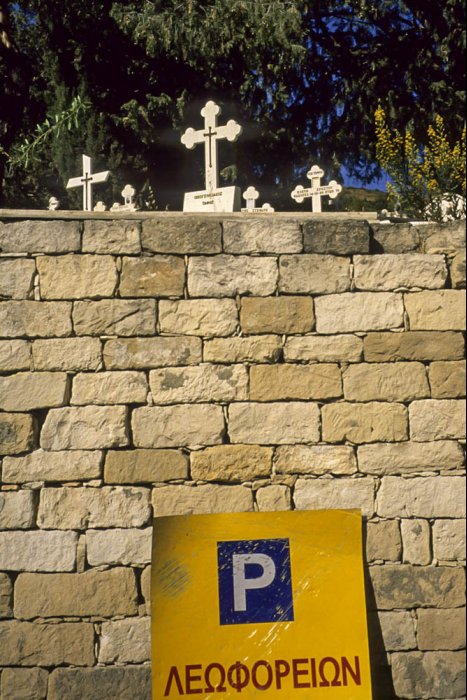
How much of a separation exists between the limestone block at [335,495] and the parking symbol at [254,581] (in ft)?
0.79

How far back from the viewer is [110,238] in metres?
3.65

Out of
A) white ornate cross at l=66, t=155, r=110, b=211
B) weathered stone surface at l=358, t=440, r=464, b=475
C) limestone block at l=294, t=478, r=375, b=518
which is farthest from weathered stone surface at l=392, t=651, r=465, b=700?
white ornate cross at l=66, t=155, r=110, b=211

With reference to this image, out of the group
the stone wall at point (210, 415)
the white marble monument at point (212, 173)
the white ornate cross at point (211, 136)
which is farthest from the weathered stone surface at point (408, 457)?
the white ornate cross at point (211, 136)

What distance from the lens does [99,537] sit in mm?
3471

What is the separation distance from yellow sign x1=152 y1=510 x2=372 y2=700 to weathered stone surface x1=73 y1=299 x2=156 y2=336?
1025 millimetres

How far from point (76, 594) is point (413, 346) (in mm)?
2207

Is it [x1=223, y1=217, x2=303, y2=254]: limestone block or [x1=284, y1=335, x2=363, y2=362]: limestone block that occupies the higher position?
[x1=223, y1=217, x2=303, y2=254]: limestone block

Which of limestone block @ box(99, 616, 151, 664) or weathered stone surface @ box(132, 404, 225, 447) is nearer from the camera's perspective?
limestone block @ box(99, 616, 151, 664)

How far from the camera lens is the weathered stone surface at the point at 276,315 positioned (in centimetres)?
362

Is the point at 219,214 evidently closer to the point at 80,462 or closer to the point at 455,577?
the point at 80,462

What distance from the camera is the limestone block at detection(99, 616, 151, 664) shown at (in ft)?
11.1

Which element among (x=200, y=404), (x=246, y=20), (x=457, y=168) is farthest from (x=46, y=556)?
(x=246, y=20)

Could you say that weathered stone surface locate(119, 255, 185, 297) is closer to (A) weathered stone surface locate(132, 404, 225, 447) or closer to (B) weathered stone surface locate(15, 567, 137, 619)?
(A) weathered stone surface locate(132, 404, 225, 447)

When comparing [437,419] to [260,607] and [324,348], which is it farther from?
[260,607]
